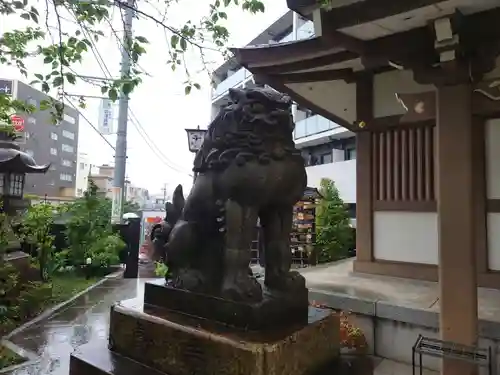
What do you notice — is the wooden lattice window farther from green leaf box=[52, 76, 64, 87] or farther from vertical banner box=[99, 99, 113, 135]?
vertical banner box=[99, 99, 113, 135]

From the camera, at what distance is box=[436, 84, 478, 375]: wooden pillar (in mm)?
3201

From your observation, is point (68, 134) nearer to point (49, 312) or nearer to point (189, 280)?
point (49, 312)

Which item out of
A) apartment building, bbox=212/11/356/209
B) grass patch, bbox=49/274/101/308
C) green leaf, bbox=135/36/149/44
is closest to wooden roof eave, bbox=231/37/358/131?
green leaf, bbox=135/36/149/44

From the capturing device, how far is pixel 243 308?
1.89m

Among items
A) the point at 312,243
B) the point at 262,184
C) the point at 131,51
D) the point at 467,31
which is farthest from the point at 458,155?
the point at 312,243

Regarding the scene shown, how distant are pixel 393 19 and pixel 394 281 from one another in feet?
11.8

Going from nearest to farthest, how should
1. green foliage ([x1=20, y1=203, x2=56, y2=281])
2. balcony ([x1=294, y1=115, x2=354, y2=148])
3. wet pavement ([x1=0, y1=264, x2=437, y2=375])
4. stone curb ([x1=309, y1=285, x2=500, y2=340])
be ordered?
stone curb ([x1=309, y1=285, x2=500, y2=340]) < wet pavement ([x1=0, y1=264, x2=437, y2=375]) < green foliage ([x1=20, y1=203, x2=56, y2=281]) < balcony ([x1=294, y1=115, x2=354, y2=148])

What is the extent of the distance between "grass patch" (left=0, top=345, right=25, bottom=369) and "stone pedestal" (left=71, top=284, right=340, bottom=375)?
2287 millimetres

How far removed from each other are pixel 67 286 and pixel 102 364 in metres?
7.02

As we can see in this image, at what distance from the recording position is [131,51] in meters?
2.68

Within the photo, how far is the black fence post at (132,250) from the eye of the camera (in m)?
9.45

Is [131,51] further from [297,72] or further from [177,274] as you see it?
[297,72]

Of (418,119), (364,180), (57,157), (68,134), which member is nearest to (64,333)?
(364,180)

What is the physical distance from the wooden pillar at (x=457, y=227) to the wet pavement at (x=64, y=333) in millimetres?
2550
